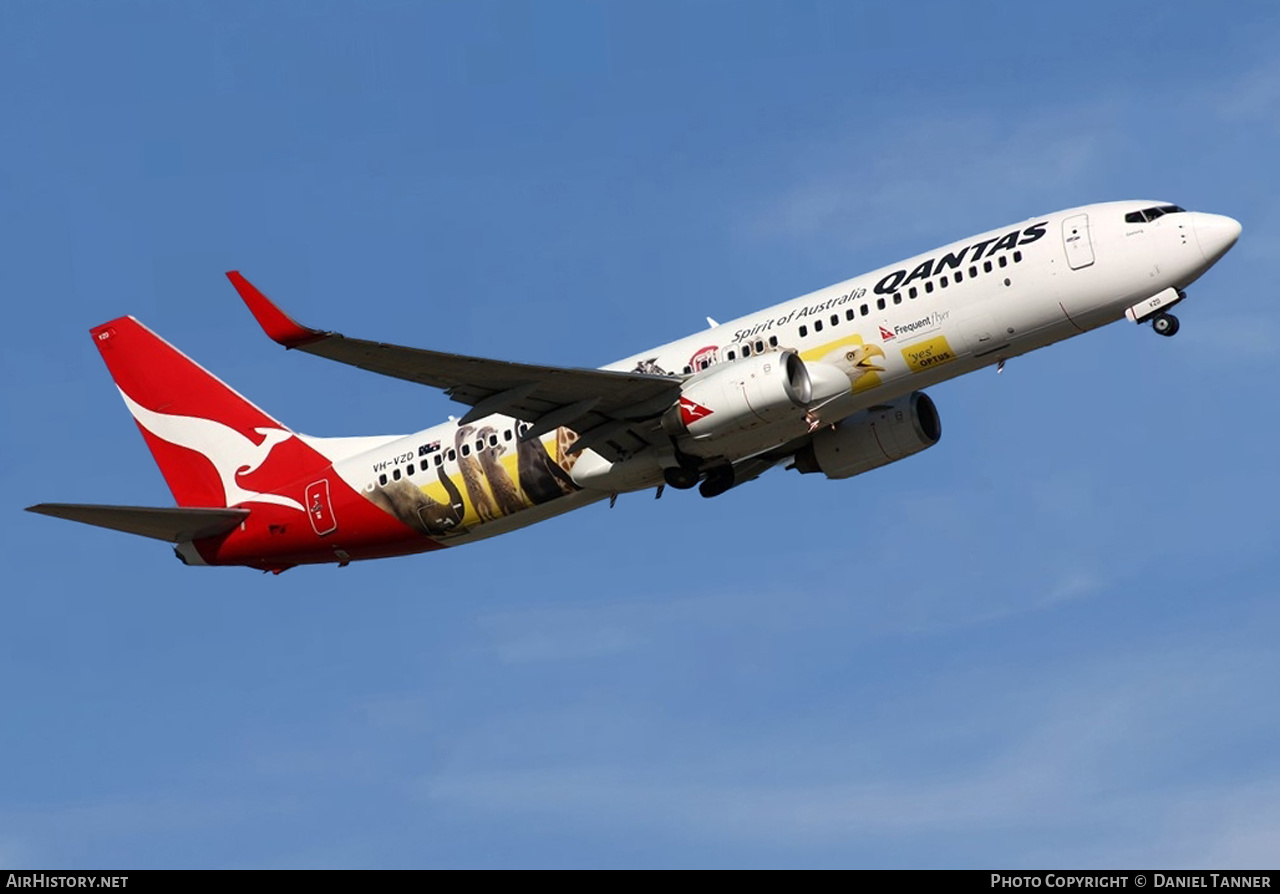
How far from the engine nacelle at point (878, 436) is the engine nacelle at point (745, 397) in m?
4.84

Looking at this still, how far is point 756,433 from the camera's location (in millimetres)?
43469

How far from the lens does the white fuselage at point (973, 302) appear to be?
4156 cm

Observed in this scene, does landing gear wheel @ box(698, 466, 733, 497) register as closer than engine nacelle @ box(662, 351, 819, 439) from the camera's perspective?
No

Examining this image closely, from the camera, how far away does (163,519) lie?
4881cm

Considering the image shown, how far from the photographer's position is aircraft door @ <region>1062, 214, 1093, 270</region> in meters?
41.8

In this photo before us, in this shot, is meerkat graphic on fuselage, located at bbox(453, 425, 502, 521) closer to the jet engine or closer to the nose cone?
the jet engine

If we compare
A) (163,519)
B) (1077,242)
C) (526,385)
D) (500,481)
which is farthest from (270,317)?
(1077,242)

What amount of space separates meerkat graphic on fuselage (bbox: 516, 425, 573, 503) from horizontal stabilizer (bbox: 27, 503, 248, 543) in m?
9.20

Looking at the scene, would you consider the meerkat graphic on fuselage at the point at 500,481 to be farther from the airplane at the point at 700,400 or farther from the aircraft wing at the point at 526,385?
the aircraft wing at the point at 526,385

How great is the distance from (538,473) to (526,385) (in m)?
4.47

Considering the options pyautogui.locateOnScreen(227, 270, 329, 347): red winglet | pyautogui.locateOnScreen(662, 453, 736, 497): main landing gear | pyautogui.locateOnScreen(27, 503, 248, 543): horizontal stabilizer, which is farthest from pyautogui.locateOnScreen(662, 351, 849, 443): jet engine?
pyautogui.locateOnScreen(27, 503, 248, 543): horizontal stabilizer

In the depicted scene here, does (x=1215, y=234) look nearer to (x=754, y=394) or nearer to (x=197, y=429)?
(x=754, y=394)

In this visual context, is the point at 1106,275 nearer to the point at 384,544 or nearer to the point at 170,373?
the point at 384,544
